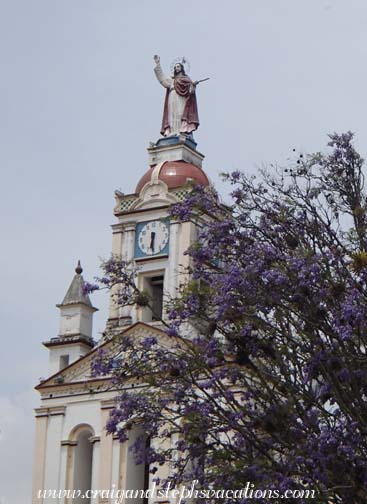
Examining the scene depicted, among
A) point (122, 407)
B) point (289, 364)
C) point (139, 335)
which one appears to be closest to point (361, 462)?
point (289, 364)

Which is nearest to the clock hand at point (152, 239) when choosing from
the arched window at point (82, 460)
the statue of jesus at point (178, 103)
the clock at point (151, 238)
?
the clock at point (151, 238)

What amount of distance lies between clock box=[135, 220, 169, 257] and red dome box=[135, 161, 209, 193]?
119 centimetres

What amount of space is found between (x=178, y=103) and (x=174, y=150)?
1465mm

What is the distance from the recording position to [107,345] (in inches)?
1563

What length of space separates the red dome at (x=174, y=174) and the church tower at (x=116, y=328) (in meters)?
0.03

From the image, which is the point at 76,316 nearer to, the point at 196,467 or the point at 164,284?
the point at 164,284

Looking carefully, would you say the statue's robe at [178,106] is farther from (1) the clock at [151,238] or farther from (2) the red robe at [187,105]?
(1) the clock at [151,238]

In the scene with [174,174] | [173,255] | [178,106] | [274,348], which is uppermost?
[178,106]

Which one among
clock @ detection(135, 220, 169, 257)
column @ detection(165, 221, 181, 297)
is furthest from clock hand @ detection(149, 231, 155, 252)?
column @ detection(165, 221, 181, 297)

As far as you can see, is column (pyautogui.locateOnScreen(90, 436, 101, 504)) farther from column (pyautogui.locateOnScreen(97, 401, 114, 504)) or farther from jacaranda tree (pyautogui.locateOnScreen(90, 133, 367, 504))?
jacaranda tree (pyautogui.locateOnScreen(90, 133, 367, 504))

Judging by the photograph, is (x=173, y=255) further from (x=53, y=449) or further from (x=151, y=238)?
(x=53, y=449)

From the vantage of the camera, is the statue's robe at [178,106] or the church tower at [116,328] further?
the statue's robe at [178,106]

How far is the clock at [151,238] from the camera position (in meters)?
41.7

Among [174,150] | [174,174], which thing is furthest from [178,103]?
[174,174]
